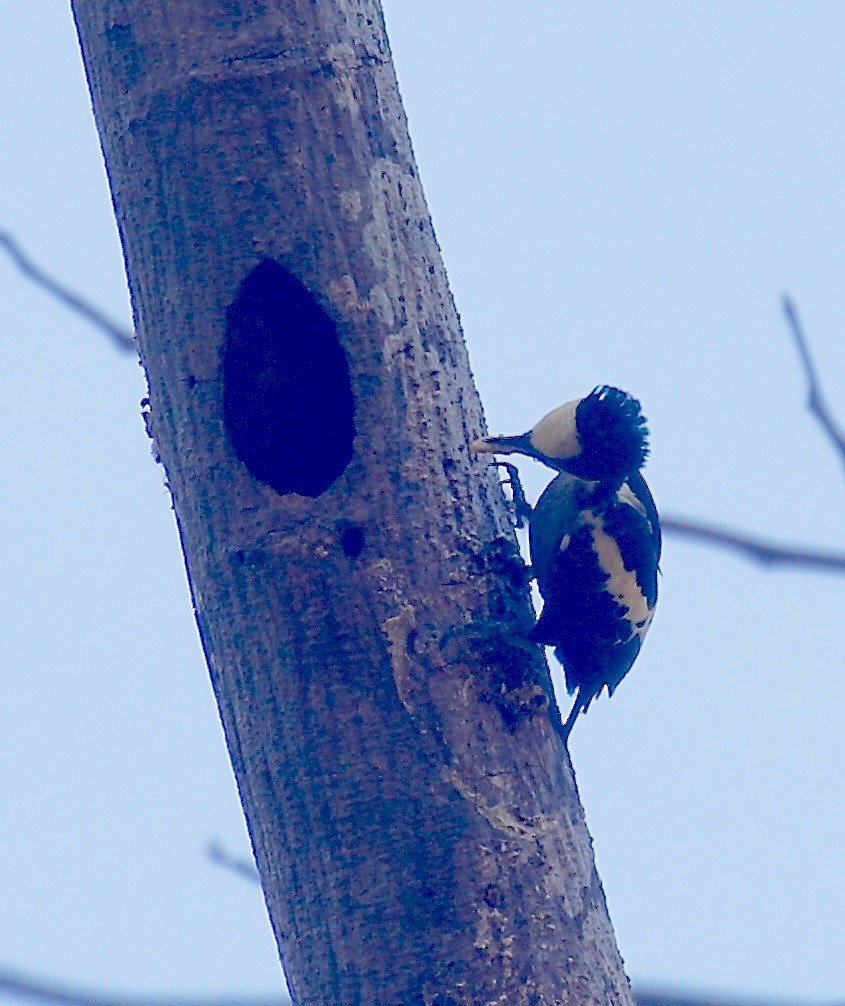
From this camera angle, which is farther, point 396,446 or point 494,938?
point 396,446

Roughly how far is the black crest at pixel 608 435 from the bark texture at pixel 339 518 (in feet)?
1.58

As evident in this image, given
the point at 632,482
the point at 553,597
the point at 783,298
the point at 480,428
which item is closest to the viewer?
the point at 783,298

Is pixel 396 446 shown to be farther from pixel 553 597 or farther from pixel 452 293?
pixel 553 597

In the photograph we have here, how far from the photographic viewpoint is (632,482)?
9.71ft

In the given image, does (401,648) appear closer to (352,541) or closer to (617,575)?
(352,541)

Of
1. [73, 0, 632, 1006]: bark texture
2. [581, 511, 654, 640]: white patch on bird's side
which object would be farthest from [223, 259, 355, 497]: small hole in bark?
[581, 511, 654, 640]: white patch on bird's side

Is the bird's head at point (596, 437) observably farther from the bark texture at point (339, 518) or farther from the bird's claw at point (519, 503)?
the bark texture at point (339, 518)

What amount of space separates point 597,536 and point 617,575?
79mm

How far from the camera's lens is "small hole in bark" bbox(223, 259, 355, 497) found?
225 cm

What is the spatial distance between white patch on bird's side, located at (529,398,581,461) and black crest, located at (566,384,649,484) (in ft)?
0.04

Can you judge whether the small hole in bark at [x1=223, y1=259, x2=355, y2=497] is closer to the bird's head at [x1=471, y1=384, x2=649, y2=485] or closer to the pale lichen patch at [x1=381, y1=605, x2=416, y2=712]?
the pale lichen patch at [x1=381, y1=605, x2=416, y2=712]

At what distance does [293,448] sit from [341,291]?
0.24 m

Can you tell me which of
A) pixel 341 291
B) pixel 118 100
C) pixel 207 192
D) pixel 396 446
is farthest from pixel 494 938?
pixel 118 100

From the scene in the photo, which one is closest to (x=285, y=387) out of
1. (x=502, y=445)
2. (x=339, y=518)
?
(x=339, y=518)
